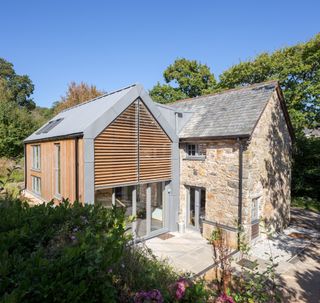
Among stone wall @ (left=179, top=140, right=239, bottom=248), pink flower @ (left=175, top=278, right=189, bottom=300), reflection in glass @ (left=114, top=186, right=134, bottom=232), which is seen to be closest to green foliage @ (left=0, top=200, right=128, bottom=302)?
pink flower @ (left=175, top=278, right=189, bottom=300)

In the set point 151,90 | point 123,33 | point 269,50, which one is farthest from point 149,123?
point 151,90

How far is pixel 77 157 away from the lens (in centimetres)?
1036

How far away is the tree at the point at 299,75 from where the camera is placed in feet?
69.7

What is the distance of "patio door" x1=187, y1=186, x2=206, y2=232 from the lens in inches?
539

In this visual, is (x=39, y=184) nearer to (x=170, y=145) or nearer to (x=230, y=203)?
(x=170, y=145)

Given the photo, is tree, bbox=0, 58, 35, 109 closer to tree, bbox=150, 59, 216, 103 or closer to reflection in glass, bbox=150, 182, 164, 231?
tree, bbox=150, 59, 216, 103

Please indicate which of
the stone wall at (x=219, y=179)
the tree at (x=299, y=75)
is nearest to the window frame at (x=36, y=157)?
the stone wall at (x=219, y=179)

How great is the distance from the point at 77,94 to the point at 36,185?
24.6m

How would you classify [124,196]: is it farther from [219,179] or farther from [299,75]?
[299,75]

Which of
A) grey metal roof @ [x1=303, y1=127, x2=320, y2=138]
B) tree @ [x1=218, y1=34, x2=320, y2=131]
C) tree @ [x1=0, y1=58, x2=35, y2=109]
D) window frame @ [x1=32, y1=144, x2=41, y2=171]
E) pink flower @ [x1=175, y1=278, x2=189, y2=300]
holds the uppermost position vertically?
tree @ [x1=0, y1=58, x2=35, y2=109]

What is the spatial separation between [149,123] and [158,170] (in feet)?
8.51

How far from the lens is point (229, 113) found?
13414 millimetres

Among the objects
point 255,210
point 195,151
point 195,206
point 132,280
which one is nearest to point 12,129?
point 195,151

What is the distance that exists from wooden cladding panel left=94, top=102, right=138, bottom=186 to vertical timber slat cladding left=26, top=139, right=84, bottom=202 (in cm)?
81
